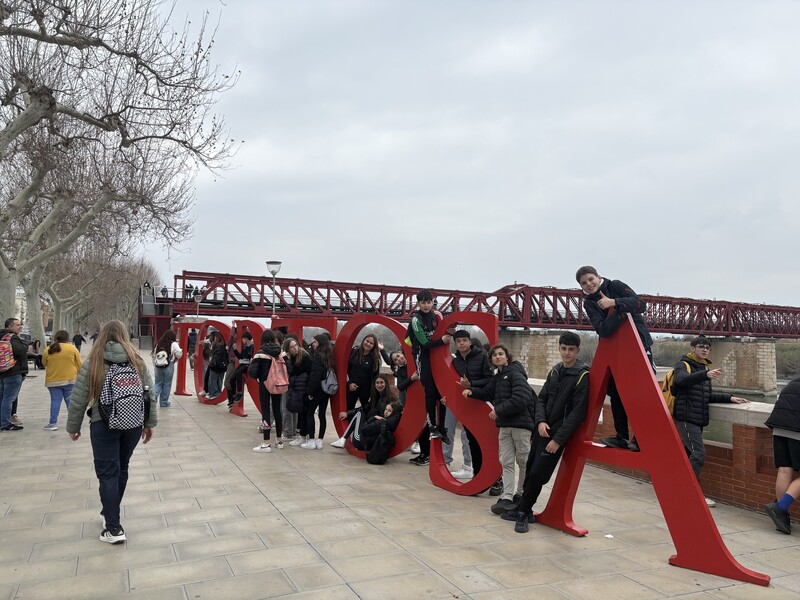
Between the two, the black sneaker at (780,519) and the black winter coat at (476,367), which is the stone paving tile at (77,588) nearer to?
the black winter coat at (476,367)

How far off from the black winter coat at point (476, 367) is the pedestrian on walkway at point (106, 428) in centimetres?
323

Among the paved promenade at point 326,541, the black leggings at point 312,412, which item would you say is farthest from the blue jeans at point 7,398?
the black leggings at point 312,412

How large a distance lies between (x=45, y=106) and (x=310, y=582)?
11.3m

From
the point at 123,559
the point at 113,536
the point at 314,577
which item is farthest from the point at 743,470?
the point at 113,536

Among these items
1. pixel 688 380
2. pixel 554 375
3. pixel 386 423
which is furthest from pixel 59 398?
→ pixel 688 380

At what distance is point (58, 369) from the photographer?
30.7 feet

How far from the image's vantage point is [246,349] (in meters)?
11.5

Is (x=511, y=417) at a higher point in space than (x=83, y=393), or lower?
lower

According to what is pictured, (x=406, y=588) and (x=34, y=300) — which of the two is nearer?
(x=406, y=588)

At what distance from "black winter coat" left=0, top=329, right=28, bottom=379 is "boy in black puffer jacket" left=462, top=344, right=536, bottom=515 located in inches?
303

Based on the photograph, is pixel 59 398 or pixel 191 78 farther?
pixel 191 78

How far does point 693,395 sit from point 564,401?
1.76 metres

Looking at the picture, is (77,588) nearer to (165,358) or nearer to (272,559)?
(272,559)

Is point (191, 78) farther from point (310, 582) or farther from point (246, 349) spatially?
point (310, 582)
